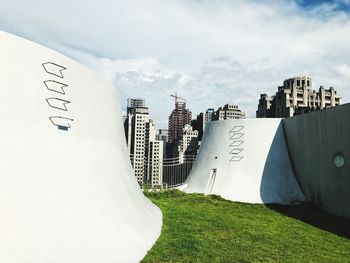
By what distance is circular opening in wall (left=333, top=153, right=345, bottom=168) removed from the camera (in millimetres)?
13383

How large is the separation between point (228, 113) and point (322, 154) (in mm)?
73149

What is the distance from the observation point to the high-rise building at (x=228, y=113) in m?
87.0

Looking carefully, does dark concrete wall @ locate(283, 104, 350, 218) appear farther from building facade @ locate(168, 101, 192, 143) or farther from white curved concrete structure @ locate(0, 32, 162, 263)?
building facade @ locate(168, 101, 192, 143)

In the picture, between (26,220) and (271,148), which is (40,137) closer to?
(26,220)

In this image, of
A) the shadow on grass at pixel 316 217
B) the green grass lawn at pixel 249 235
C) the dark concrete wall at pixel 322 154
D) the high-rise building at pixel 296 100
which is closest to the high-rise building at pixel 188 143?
the high-rise building at pixel 296 100

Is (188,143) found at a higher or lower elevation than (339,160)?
higher

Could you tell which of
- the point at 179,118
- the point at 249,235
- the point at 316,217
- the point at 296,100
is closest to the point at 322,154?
the point at 316,217

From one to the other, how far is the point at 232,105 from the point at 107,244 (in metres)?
87.9

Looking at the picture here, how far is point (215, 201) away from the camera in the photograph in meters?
15.6

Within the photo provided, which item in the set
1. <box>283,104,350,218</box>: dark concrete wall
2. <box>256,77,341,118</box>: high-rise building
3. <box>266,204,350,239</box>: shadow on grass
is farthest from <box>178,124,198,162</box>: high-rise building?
<box>266,204,350,239</box>: shadow on grass

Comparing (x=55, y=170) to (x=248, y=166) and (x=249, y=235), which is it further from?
(x=248, y=166)

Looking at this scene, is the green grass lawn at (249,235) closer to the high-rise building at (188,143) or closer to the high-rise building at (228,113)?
the high-rise building at (188,143)

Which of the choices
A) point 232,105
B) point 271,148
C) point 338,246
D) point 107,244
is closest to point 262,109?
point 232,105

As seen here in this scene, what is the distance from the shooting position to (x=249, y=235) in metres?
9.62
